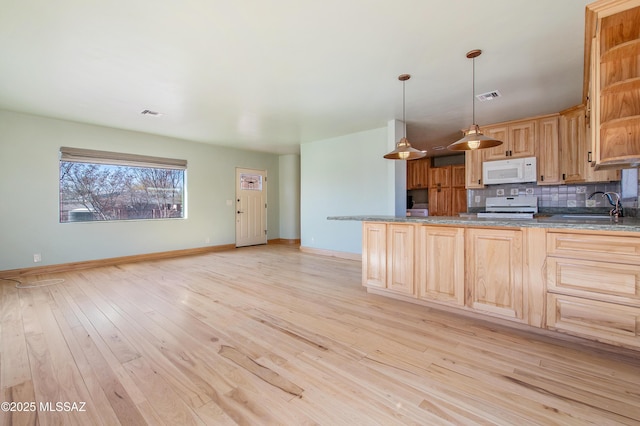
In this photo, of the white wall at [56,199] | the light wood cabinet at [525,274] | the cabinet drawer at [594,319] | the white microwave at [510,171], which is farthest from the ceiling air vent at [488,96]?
the white wall at [56,199]

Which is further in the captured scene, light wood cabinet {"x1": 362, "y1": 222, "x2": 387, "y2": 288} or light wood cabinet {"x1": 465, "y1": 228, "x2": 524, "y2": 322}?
light wood cabinet {"x1": 362, "y1": 222, "x2": 387, "y2": 288}

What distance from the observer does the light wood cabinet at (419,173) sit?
841 cm

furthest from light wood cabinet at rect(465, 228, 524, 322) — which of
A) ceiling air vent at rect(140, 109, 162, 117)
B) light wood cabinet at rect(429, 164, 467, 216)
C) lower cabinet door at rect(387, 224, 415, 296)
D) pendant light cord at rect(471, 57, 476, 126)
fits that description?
light wood cabinet at rect(429, 164, 467, 216)

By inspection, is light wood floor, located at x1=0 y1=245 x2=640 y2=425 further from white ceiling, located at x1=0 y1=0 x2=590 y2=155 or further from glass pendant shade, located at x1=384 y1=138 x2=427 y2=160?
white ceiling, located at x1=0 y1=0 x2=590 y2=155

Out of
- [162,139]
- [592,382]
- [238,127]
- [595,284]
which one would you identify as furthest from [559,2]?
[162,139]

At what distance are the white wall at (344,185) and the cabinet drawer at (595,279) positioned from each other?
2646 millimetres

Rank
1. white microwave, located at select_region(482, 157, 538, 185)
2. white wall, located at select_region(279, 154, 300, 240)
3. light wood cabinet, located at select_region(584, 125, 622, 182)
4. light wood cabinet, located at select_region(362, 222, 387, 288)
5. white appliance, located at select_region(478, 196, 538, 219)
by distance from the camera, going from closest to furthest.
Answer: light wood cabinet, located at select_region(362, 222, 387, 288)
light wood cabinet, located at select_region(584, 125, 622, 182)
white microwave, located at select_region(482, 157, 538, 185)
white appliance, located at select_region(478, 196, 538, 219)
white wall, located at select_region(279, 154, 300, 240)

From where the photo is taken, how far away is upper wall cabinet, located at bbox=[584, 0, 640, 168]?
195 cm

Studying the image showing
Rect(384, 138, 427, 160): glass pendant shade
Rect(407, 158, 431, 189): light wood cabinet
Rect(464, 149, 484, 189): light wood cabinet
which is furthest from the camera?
Rect(407, 158, 431, 189): light wood cabinet

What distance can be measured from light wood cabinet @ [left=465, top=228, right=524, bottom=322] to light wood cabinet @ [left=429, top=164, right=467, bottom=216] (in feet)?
17.9

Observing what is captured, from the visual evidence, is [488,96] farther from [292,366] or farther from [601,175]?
[292,366]

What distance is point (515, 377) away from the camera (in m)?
1.78

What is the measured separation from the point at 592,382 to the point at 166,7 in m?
3.73

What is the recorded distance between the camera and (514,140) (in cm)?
472
